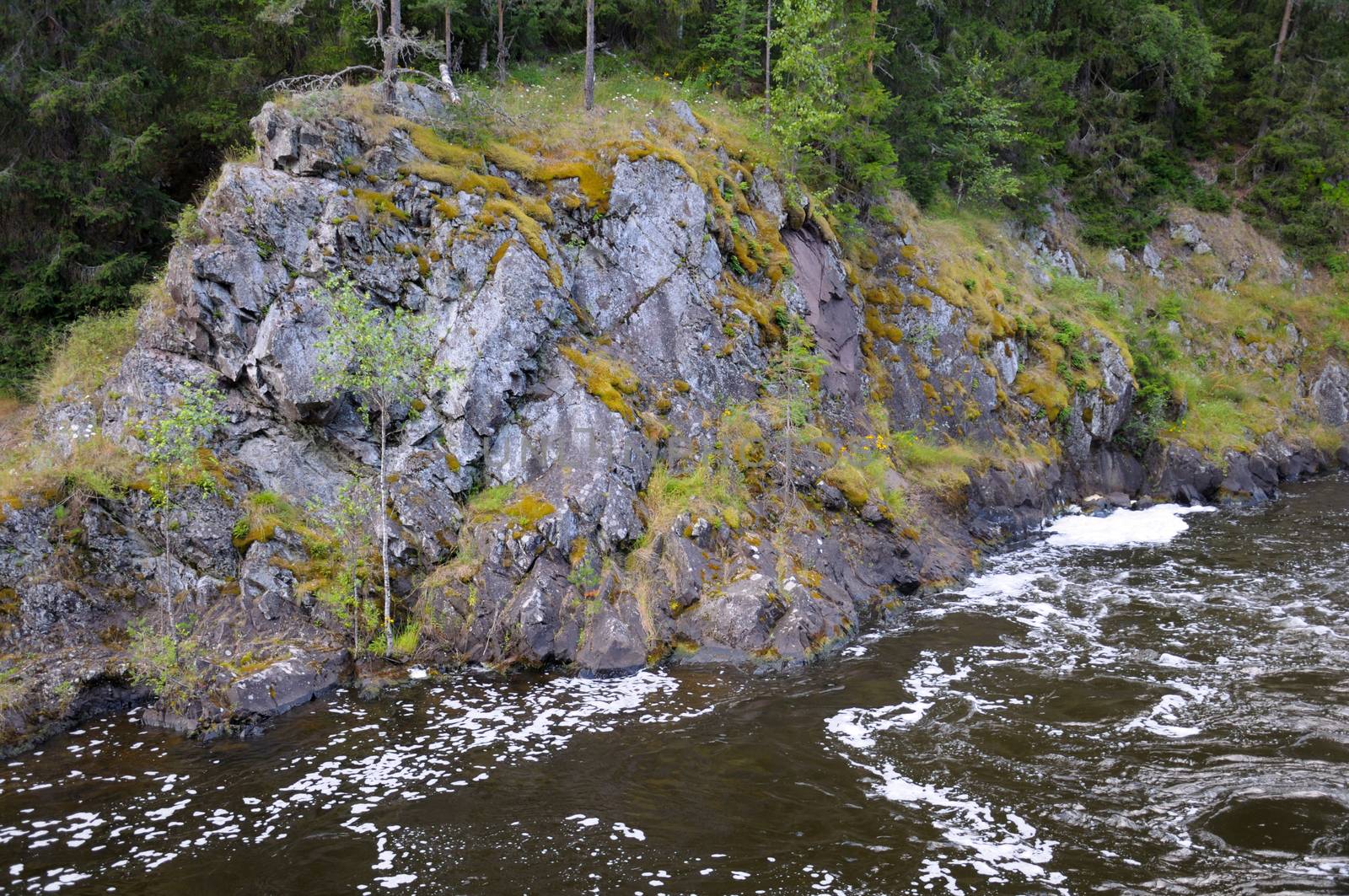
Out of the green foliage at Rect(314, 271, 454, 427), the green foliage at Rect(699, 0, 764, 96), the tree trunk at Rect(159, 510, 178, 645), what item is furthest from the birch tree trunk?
the green foliage at Rect(699, 0, 764, 96)

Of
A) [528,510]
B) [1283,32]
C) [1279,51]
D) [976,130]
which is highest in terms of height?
[1283,32]

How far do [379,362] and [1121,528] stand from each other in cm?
1813

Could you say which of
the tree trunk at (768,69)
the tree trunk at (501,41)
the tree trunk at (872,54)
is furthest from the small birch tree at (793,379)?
the tree trunk at (501,41)

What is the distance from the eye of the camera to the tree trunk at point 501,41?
2439cm

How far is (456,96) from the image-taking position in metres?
18.8

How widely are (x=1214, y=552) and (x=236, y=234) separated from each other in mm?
21347

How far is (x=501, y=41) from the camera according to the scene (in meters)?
24.8

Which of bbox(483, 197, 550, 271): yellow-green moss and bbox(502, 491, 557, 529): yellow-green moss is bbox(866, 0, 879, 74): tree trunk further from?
bbox(502, 491, 557, 529): yellow-green moss

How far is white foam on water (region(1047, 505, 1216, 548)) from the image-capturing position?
19562 millimetres

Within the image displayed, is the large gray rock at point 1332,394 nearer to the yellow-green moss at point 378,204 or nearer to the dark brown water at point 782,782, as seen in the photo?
the dark brown water at point 782,782

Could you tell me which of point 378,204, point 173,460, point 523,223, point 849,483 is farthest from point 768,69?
point 173,460

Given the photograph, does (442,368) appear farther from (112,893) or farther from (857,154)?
(857,154)

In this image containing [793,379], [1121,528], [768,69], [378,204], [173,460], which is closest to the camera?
[173,460]

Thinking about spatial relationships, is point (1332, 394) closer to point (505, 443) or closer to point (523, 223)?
point (523, 223)
